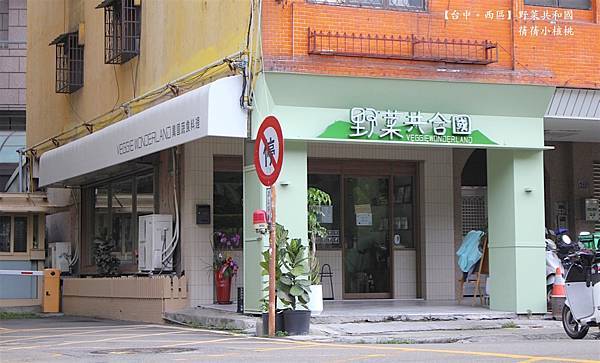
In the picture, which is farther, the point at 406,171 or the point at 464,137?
the point at 406,171

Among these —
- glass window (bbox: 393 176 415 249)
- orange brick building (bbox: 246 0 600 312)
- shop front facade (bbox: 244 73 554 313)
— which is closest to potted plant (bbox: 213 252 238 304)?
shop front facade (bbox: 244 73 554 313)

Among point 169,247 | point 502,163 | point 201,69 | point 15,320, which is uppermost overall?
point 201,69

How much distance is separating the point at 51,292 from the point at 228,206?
700 centimetres

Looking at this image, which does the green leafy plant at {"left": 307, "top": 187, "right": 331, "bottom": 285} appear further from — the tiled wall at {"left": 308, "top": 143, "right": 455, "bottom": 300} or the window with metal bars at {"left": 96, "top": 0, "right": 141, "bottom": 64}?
the window with metal bars at {"left": 96, "top": 0, "right": 141, "bottom": 64}

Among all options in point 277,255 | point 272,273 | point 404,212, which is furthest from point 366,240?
point 272,273

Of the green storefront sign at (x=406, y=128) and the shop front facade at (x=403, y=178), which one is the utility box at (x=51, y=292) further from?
the green storefront sign at (x=406, y=128)

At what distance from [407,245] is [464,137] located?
15.2ft

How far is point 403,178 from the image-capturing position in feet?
72.2

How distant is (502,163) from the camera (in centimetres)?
1855

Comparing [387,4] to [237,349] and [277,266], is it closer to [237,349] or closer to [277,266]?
[277,266]

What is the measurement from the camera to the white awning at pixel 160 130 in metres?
16.8

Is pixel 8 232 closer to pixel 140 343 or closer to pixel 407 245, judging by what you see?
pixel 407 245

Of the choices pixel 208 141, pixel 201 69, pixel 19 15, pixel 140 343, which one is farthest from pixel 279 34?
pixel 19 15

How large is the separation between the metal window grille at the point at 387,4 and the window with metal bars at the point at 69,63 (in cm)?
1068
